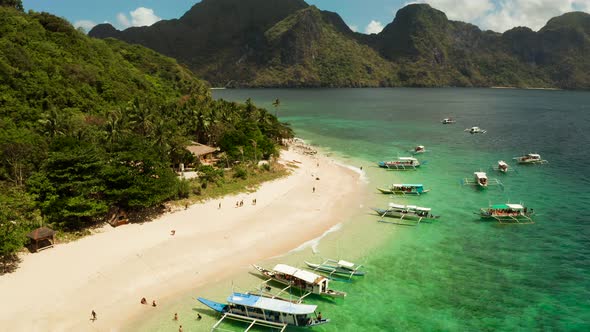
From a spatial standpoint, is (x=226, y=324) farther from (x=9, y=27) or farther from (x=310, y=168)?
(x=9, y=27)

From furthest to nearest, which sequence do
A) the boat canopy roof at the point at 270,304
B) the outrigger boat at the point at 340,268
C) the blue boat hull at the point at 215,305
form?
the outrigger boat at the point at 340,268 → the blue boat hull at the point at 215,305 → the boat canopy roof at the point at 270,304

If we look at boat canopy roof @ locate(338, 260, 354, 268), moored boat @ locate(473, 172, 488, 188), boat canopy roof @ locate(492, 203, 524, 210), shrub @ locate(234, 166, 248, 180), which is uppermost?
shrub @ locate(234, 166, 248, 180)

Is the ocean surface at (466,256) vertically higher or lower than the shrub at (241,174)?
lower

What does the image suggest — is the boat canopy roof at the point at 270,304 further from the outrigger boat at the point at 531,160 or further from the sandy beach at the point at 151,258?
the outrigger boat at the point at 531,160

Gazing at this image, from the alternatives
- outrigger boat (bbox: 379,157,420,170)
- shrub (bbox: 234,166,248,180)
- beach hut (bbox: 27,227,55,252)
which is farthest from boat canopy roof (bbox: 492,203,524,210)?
beach hut (bbox: 27,227,55,252)

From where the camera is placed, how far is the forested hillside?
120 ft

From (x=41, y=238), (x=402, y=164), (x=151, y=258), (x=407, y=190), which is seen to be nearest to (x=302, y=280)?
(x=151, y=258)

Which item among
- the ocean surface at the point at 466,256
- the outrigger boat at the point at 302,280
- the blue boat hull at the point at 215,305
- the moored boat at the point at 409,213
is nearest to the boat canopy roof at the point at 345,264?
the ocean surface at the point at 466,256

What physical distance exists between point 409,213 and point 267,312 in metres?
25.7

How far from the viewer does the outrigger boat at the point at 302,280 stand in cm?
2897

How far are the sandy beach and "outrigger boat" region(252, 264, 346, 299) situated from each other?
13.8 ft

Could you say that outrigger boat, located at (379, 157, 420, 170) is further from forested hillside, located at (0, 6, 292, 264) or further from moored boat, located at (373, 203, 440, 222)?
moored boat, located at (373, 203, 440, 222)

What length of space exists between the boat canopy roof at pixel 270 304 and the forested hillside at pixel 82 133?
1810cm

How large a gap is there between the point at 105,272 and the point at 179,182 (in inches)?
639
